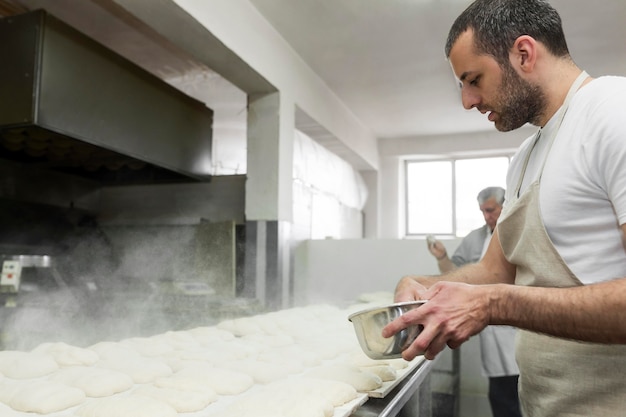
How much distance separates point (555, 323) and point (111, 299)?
2702 mm

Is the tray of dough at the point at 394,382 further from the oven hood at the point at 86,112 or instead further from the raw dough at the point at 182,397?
the oven hood at the point at 86,112

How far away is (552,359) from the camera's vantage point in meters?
1.14

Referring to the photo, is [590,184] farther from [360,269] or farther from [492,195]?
[360,269]

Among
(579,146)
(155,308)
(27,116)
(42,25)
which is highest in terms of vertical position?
(42,25)

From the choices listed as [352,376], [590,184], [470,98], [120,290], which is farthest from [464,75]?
[120,290]

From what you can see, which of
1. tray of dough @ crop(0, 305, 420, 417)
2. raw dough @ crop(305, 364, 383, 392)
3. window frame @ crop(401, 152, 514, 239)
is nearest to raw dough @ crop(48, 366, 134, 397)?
tray of dough @ crop(0, 305, 420, 417)

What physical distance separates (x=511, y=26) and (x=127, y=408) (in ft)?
3.97

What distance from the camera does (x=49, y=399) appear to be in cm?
109

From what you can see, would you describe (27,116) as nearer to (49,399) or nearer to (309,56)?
(49,399)

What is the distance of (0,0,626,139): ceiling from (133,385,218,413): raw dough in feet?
8.00

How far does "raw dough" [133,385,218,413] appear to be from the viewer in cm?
109

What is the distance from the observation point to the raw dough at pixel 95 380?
120 centimetres

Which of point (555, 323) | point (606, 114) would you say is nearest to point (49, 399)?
point (555, 323)

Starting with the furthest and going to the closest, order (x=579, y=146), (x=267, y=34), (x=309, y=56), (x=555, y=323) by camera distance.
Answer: (x=309, y=56) → (x=267, y=34) → (x=579, y=146) → (x=555, y=323)
